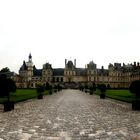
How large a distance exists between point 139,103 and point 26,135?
33.8 ft

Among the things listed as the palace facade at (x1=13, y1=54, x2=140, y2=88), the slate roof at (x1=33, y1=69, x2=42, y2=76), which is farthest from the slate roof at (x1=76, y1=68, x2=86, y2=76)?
the slate roof at (x1=33, y1=69, x2=42, y2=76)

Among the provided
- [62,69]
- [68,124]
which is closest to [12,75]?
[62,69]

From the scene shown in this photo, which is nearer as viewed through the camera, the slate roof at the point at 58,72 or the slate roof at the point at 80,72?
the slate roof at the point at 80,72

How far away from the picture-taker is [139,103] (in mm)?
Answer: 17703

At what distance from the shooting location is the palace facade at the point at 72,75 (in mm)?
120438

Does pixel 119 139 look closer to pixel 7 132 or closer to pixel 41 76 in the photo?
pixel 7 132

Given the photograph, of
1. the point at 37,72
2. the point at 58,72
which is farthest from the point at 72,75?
the point at 37,72

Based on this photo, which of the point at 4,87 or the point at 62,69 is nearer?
the point at 4,87

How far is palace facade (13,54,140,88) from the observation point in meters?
120

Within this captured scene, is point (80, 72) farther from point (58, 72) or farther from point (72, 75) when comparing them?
point (58, 72)

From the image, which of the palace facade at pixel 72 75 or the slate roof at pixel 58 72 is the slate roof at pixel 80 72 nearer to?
the palace facade at pixel 72 75

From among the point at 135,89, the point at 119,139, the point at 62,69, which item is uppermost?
the point at 62,69

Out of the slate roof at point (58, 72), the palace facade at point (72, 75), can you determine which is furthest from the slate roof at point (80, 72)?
the slate roof at point (58, 72)

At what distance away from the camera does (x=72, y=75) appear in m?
120
